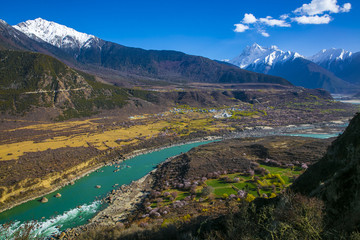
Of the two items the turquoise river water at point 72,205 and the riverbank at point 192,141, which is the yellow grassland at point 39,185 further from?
the turquoise river water at point 72,205

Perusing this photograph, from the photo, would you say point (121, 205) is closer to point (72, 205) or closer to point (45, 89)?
point (72, 205)

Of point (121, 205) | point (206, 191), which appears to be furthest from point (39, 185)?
point (206, 191)

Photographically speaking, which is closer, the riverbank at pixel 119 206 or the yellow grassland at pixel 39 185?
the riverbank at pixel 119 206

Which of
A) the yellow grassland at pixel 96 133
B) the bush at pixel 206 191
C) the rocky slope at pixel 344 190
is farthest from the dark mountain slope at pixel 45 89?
the rocky slope at pixel 344 190

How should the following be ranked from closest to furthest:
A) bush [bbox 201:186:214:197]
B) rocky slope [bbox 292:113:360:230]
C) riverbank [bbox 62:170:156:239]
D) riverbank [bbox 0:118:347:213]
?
1. rocky slope [bbox 292:113:360:230]
2. riverbank [bbox 62:170:156:239]
3. bush [bbox 201:186:214:197]
4. riverbank [bbox 0:118:347:213]

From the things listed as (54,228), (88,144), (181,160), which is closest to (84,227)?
(54,228)

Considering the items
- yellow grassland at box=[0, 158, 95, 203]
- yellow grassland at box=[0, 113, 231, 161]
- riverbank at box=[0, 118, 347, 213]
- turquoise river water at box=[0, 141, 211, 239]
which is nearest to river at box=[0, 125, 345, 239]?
turquoise river water at box=[0, 141, 211, 239]

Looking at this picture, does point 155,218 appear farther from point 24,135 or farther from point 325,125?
point 325,125

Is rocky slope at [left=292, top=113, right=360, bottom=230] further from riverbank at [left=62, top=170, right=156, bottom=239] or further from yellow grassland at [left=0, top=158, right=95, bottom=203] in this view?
yellow grassland at [left=0, top=158, right=95, bottom=203]

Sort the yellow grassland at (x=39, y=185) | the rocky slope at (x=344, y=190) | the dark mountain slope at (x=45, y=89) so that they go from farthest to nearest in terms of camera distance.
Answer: the dark mountain slope at (x=45, y=89) → the yellow grassland at (x=39, y=185) → the rocky slope at (x=344, y=190)

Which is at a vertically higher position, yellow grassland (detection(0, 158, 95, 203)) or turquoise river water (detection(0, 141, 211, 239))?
yellow grassland (detection(0, 158, 95, 203))

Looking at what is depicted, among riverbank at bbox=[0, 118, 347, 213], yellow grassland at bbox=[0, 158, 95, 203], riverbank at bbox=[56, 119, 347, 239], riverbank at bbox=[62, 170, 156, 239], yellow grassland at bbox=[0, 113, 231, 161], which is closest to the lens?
riverbank at bbox=[62, 170, 156, 239]
